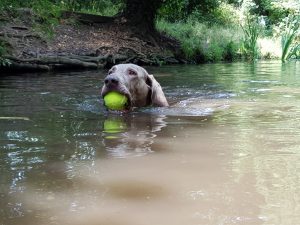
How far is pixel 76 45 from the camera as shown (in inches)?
675

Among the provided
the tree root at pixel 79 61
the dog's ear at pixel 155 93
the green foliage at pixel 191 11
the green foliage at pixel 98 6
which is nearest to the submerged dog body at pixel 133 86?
the dog's ear at pixel 155 93

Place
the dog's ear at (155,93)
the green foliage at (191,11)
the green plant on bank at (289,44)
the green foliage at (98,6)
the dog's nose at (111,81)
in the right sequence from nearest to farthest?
the dog's nose at (111,81) → the dog's ear at (155,93) → the green plant on bank at (289,44) → the green foliage at (98,6) → the green foliage at (191,11)

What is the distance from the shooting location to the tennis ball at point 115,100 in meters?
6.08

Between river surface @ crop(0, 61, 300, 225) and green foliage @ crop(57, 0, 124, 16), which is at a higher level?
green foliage @ crop(57, 0, 124, 16)

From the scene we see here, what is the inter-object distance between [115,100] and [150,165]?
289 centimetres

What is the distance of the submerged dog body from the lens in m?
5.98

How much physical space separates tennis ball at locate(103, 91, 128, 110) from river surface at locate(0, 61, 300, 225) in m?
0.21

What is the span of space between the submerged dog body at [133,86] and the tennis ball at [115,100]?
2.1 inches

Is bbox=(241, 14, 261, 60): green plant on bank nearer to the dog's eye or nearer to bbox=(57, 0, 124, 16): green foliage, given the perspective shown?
bbox=(57, 0, 124, 16): green foliage

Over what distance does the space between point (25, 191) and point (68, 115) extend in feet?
10.6

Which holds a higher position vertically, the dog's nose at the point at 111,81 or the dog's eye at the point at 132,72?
the dog's eye at the point at 132,72

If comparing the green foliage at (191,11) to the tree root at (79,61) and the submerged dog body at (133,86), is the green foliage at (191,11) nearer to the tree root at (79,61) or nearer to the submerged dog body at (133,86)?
the tree root at (79,61)

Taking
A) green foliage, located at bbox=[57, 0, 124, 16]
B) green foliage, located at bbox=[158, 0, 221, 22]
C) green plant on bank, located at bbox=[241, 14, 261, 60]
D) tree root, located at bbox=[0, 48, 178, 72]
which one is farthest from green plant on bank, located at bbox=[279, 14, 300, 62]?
green foliage, located at bbox=[57, 0, 124, 16]

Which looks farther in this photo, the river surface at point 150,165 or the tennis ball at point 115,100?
the tennis ball at point 115,100
